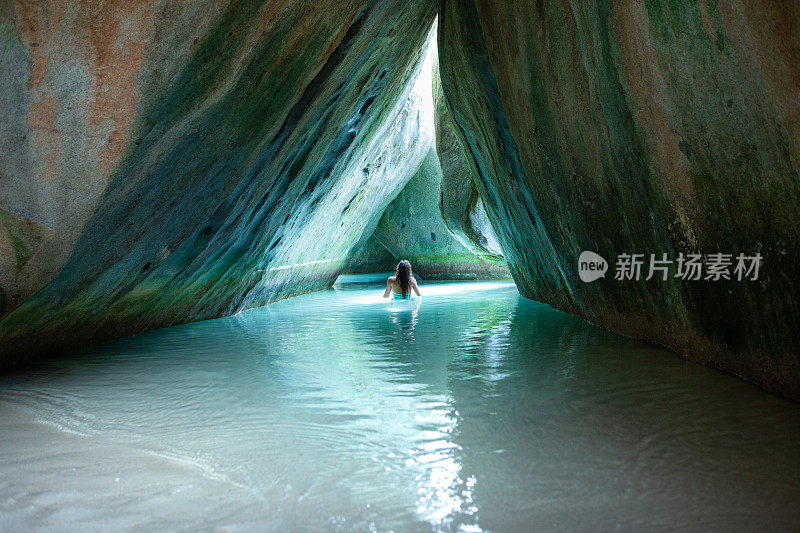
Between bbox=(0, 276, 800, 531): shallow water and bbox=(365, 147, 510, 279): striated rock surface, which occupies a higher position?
bbox=(365, 147, 510, 279): striated rock surface

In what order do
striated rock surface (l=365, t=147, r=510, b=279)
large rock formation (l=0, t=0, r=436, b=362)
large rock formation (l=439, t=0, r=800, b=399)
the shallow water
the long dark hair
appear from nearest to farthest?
the shallow water < large rock formation (l=439, t=0, r=800, b=399) < large rock formation (l=0, t=0, r=436, b=362) < the long dark hair < striated rock surface (l=365, t=147, r=510, b=279)

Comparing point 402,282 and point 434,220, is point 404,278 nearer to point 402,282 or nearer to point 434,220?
point 402,282

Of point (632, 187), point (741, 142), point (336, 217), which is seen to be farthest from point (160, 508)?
point (336, 217)

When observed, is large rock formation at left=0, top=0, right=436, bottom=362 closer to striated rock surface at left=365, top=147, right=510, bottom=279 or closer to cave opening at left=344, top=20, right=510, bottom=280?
cave opening at left=344, top=20, right=510, bottom=280

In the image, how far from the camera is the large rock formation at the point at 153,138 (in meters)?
3.78

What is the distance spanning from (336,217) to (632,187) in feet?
27.3

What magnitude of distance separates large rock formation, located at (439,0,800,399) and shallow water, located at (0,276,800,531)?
46 centimetres

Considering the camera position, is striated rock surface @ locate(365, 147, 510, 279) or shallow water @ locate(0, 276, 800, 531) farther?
striated rock surface @ locate(365, 147, 510, 279)

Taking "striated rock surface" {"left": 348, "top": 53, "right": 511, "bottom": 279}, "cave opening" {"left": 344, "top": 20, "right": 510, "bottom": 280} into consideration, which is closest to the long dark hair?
"cave opening" {"left": 344, "top": 20, "right": 510, "bottom": 280}

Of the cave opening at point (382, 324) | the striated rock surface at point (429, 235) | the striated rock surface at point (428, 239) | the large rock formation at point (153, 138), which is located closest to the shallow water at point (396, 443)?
the cave opening at point (382, 324)

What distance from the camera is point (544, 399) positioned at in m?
3.79

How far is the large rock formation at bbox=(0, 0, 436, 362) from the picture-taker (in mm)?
3783

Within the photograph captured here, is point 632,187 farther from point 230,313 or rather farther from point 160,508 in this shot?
point 230,313

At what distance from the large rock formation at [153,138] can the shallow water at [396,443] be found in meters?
0.87
